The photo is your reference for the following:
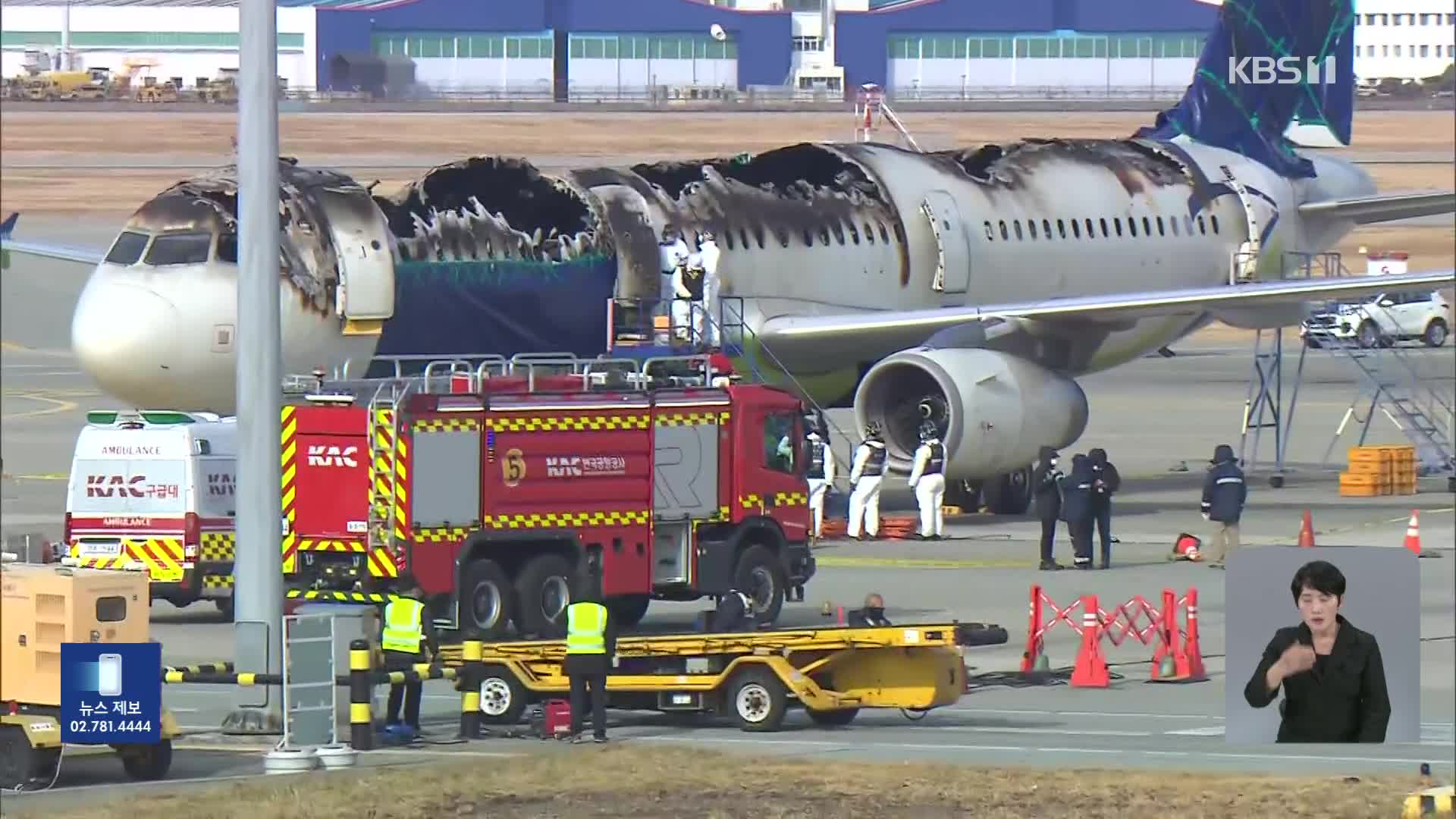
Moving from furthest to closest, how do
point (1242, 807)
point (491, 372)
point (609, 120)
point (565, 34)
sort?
point (609, 120)
point (565, 34)
point (491, 372)
point (1242, 807)

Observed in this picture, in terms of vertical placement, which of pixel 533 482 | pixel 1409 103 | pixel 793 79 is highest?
pixel 793 79

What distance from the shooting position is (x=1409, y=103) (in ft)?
61.9

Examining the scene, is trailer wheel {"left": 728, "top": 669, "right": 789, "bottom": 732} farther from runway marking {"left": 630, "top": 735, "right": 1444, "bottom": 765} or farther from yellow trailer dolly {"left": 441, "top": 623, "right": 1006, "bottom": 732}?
runway marking {"left": 630, "top": 735, "right": 1444, "bottom": 765}

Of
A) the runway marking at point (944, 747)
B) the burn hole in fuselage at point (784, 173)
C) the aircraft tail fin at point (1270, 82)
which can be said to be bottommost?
the runway marking at point (944, 747)

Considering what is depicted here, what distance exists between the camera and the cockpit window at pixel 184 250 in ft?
94.9

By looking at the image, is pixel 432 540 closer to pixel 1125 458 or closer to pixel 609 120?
pixel 1125 458

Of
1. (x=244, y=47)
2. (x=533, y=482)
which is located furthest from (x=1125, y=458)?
(x=244, y=47)

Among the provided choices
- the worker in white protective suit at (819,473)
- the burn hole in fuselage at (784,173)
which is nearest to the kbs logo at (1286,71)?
the burn hole in fuselage at (784,173)

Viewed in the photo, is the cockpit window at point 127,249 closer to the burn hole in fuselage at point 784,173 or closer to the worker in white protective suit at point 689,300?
the worker in white protective suit at point 689,300

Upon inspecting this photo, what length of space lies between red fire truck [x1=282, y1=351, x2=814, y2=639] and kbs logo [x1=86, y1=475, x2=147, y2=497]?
2.95 metres

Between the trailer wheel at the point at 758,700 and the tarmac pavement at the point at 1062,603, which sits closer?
the tarmac pavement at the point at 1062,603

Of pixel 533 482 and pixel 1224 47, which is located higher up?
pixel 1224 47

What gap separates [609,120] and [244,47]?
40.0 meters

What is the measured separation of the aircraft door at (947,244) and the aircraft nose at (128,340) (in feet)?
41.0
